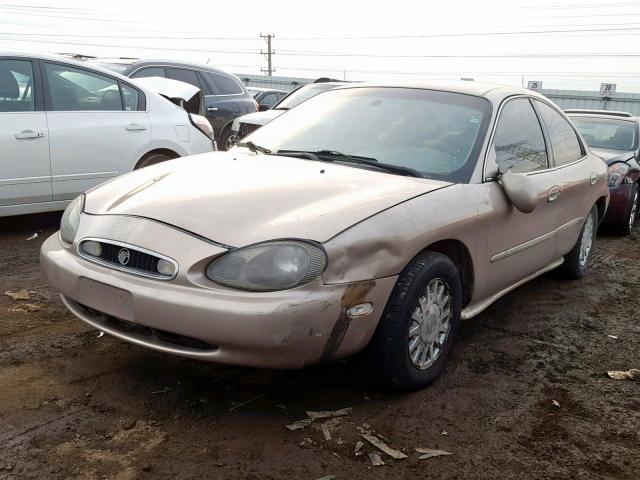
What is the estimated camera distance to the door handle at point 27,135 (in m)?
5.25

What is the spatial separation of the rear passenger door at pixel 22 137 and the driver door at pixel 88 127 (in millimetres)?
80

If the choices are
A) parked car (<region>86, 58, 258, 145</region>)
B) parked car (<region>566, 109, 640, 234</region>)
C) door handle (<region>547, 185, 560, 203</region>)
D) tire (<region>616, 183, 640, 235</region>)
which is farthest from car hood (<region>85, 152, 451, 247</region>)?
parked car (<region>86, 58, 258, 145</region>)

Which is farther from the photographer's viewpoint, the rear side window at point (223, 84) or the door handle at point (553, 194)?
the rear side window at point (223, 84)

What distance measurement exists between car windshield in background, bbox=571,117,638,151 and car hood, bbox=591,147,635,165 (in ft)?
0.69

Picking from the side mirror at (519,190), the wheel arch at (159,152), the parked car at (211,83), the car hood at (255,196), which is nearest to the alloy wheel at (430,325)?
the car hood at (255,196)

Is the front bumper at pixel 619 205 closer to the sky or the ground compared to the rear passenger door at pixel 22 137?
closer to the ground

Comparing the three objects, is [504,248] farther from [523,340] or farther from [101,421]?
[101,421]

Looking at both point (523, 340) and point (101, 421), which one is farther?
point (523, 340)

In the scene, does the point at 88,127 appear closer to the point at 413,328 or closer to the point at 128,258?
the point at 128,258

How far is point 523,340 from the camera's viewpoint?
4.07 m

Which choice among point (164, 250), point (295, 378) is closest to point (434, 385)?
point (295, 378)

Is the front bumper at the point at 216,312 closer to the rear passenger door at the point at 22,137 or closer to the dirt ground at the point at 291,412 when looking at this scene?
the dirt ground at the point at 291,412

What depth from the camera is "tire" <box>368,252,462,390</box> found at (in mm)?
2936

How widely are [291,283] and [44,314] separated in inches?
79.6
